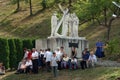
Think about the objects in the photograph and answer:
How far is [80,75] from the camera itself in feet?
85.5

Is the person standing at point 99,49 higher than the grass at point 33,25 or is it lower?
lower

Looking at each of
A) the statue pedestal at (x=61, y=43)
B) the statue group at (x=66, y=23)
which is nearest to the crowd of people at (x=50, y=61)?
the statue pedestal at (x=61, y=43)

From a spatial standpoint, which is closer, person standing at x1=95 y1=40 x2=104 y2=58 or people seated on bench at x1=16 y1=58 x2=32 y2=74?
people seated on bench at x1=16 y1=58 x2=32 y2=74

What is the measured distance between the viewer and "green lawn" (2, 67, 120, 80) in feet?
82.5

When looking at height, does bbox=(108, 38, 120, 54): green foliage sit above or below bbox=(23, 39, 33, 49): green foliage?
below

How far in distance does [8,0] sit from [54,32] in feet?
138

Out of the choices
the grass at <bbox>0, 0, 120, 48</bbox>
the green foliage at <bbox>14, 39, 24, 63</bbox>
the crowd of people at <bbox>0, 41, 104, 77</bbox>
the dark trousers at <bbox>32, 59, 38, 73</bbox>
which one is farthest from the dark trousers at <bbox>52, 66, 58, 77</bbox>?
the grass at <bbox>0, 0, 120, 48</bbox>

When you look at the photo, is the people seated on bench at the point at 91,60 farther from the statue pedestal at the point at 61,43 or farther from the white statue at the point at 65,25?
the white statue at the point at 65,25

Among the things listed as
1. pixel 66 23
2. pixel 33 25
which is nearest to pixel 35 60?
pixel 66 23

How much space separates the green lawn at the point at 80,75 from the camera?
25.1 meters

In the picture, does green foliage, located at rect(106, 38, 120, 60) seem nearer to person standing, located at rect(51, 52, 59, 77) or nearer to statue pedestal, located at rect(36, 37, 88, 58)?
statue pedestal, located at rect(36, 37, 88, 58)

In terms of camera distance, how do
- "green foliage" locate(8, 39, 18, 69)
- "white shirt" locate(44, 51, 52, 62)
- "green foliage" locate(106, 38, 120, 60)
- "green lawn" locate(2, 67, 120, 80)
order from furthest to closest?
1. "green foliage" locate(106, 38, 120, 60)
2. "green foliage" locate(8, 39, 18, 69)
3. "white shirt" locate(44, 51, 52, 62)
4. "green lawn" locate(2, 67, 120, 80)

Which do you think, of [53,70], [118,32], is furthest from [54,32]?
[118,32]

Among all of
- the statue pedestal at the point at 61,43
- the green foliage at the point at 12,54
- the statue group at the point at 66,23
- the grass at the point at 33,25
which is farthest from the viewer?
the grass at the point at 33,25
